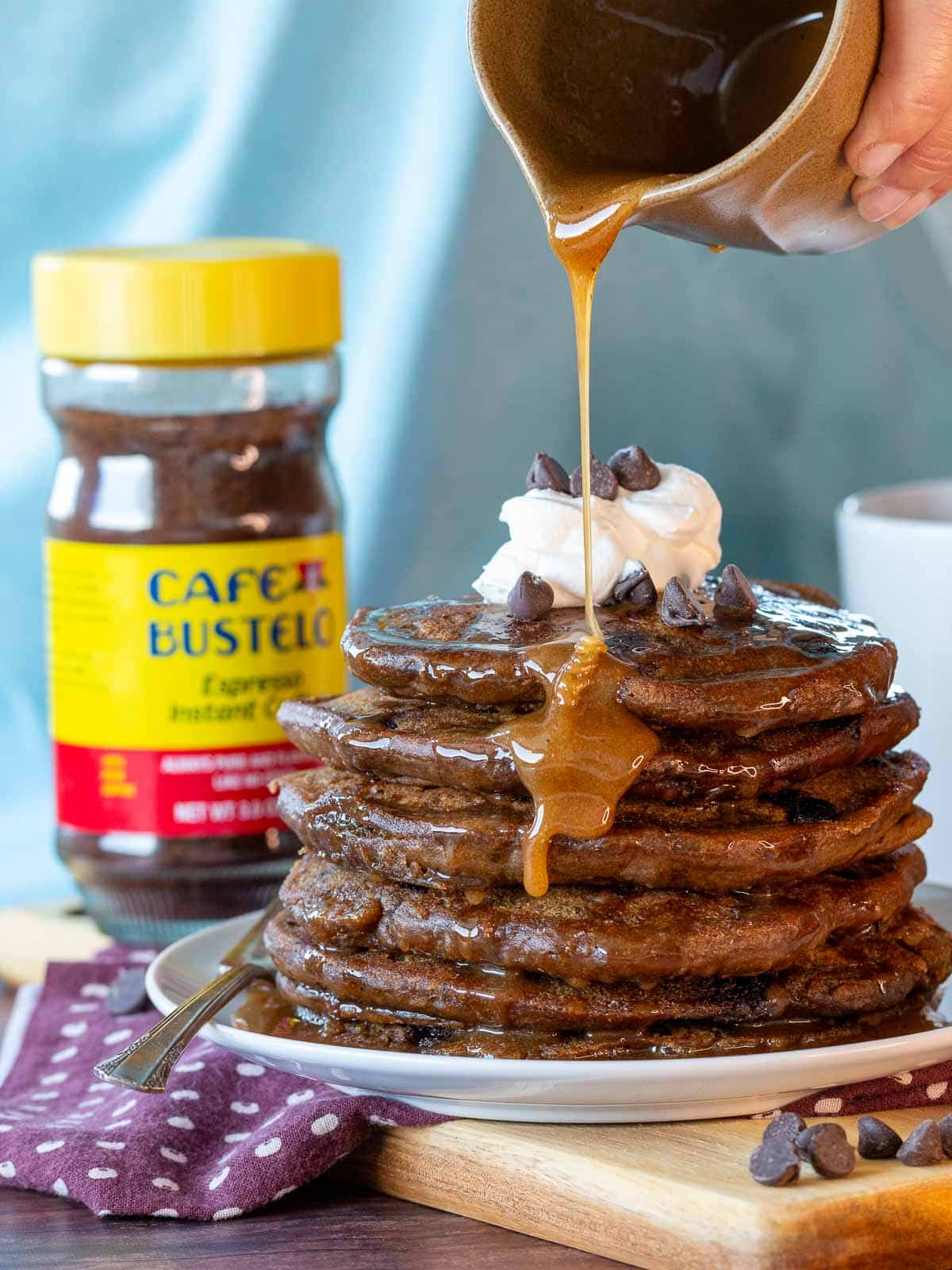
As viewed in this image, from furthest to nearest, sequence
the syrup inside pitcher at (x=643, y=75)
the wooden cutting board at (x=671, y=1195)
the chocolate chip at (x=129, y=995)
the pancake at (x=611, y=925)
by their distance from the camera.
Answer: the chocolate chip at (x=129, y=995) < the syrup inside pitcher at (x=643, y=75) < the pancake at (x=611, y=925) < the wooden cutting board at (x=671, y=1195)

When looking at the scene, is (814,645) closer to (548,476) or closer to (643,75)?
(548,476)

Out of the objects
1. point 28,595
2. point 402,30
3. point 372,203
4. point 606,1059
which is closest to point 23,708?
point 28,595

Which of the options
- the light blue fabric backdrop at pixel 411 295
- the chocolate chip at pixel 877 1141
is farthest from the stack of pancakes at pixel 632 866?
the light blue fabric backdrop at pixel 411 295

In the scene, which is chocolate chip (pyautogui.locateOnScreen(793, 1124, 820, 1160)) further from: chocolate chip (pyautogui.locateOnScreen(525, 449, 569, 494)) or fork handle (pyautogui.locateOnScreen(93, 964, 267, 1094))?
chocolate chip (pyautogui.locateOnScreen(525, 449, 569, 494))

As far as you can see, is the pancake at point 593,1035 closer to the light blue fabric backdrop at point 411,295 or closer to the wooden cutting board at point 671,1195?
the wooden cutting board at point 671,1195

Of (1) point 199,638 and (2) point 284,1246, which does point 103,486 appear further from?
(2) point 284,1246

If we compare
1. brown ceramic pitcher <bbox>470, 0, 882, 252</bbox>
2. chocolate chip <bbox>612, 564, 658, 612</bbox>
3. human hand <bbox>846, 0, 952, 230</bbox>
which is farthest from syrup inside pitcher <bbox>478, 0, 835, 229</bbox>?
chocolate chip <bbox>612, 564, 658, 612</bbox>

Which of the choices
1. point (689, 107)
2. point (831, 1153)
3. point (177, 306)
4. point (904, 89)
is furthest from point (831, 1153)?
point (177, 306)

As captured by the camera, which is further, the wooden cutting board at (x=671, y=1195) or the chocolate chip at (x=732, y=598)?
the chocolate chip at (x=732, y=598)
